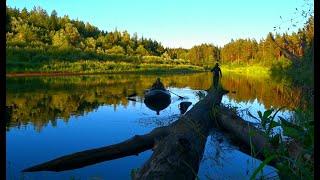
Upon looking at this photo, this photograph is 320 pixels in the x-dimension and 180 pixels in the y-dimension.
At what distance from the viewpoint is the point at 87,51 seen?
108062 mm

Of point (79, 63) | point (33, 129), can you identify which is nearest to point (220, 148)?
point (33, 129)

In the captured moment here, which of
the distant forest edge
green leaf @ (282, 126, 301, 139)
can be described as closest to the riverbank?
the distant forest edge

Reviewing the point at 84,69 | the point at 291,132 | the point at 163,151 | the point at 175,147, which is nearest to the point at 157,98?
the point at 163,151

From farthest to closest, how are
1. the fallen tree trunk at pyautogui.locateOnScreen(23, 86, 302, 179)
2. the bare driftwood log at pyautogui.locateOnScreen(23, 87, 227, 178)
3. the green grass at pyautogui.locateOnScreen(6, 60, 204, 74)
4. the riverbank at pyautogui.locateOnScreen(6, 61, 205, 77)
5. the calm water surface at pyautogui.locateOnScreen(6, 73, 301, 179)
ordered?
the green grass at pyautogui.locateOnScreen(6, 60, 204, 74) < the riverbank at pyautogui.locateOnScreen(6, 61, 205, 77) < the calm water surface at pyautogui.locateOnScreen(6, 73, 301, 179) < the bare driftwood log at pyautogui.locateOnScreen(23, 87, 227, 178) < the fallen tree trunk at pyautogui.locateOnScreen(23, 86, 302, 179)

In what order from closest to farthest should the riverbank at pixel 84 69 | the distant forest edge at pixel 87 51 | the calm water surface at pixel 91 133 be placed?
the calm water surface at pixel 91 133 → the riverbank at pixel 84 69 → the distant forest edge at pixel 87 51

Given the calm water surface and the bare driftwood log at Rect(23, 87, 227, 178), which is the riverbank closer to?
the calm water surface

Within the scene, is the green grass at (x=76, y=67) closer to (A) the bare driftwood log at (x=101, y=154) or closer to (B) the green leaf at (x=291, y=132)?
(A) the bare driftwood log at (x=101, y=154)

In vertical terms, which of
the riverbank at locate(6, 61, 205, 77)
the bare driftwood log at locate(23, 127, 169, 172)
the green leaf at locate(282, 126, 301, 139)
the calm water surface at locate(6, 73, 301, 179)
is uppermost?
the green leaf at locate(282, 126, 301, 139)

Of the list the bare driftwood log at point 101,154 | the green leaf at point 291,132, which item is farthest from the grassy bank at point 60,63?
the green leaf at point 291,132

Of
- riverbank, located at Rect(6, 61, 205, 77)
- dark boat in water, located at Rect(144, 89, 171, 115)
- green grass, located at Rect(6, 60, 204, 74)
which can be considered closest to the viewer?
dark boat in water, located at Rect(144, 89, 171, 115)

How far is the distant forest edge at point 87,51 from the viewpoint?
81.4 meters

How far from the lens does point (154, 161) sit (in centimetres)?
877

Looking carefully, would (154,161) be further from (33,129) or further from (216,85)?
(216,85)

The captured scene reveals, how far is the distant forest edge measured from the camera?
81.4 m
